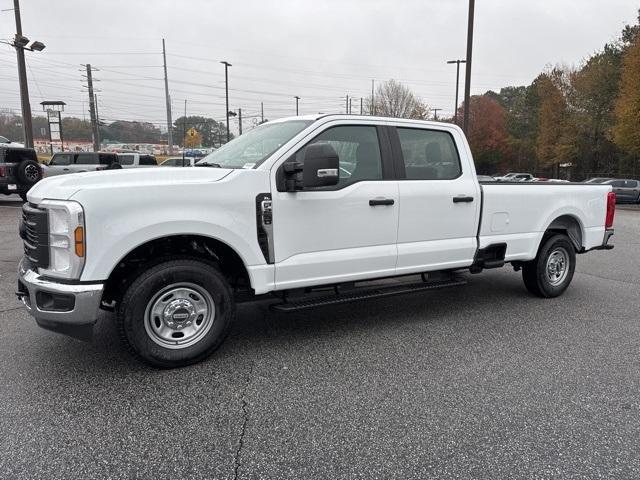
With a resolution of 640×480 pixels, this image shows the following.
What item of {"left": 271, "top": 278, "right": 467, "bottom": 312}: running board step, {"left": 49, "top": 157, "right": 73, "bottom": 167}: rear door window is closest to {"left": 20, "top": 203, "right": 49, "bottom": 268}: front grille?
{"left": 271, "top": 278, "right": 467, "bottom": 312}: running board step

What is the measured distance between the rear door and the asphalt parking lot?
2.34 feet

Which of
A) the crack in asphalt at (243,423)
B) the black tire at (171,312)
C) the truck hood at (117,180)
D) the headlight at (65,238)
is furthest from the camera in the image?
the black tire at (171,312)

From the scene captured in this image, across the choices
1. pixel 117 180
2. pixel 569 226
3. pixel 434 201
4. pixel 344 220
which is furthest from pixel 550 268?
pixel 117 180

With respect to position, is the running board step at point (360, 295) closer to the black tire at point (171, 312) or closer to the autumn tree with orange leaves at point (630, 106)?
the black tire at point (171, 312)

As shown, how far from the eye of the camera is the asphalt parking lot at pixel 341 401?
8.69 feet

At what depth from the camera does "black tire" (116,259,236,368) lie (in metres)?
3.54

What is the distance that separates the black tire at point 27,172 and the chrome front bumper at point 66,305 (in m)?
14.0

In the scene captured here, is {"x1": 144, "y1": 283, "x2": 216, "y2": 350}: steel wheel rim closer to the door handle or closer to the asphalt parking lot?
the asphalt parking lot

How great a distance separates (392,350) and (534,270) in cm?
264

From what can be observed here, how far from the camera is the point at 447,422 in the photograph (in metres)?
3.06

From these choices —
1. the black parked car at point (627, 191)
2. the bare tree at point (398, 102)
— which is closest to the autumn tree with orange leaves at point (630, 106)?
the black parked car at point (627, 191)

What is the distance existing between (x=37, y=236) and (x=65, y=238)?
302 mm

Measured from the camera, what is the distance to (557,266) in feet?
19.9

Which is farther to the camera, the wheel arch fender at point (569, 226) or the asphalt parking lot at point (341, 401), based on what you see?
the wheel arch fender at point (569, 226)
